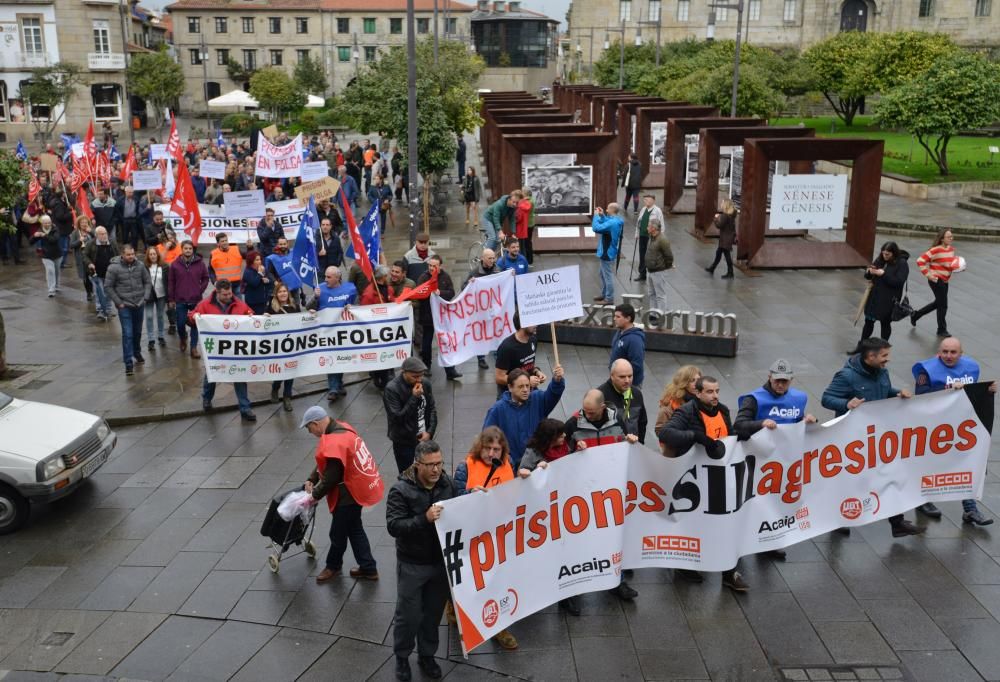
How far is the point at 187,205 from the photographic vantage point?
17.6 m

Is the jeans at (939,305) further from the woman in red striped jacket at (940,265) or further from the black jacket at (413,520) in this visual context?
the black jacket at (413,520)

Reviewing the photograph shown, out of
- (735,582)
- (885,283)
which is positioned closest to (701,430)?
(735,582)

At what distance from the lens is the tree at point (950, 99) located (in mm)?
29469

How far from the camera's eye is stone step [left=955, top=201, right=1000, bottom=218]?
27.2 meters

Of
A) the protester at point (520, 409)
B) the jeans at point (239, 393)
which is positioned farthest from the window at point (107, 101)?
the protester at point (520, 409)

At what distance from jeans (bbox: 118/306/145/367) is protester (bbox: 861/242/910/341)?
9.77m

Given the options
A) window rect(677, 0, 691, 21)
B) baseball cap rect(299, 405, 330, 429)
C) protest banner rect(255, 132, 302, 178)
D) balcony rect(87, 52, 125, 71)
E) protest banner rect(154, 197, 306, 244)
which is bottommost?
protest banner rect(154, 197, 306, 244)

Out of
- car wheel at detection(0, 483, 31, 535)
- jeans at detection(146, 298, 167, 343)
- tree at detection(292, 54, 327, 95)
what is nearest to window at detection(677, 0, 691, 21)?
tree at detection(292, 54, 327, 95)

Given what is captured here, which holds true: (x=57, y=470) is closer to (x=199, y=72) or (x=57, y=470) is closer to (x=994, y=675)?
(x=994, y=675)

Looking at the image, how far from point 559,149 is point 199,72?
7131 centimetres

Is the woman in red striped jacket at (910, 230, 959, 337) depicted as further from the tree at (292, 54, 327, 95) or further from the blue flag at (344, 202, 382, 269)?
the tree at (292, 54, 327, 95)

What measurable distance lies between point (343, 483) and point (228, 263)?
8.47m

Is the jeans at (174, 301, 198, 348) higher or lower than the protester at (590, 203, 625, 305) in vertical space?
lower

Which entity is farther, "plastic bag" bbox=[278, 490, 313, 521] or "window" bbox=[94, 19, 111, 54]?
"window" bbox=[94, 19, 111, 54]
